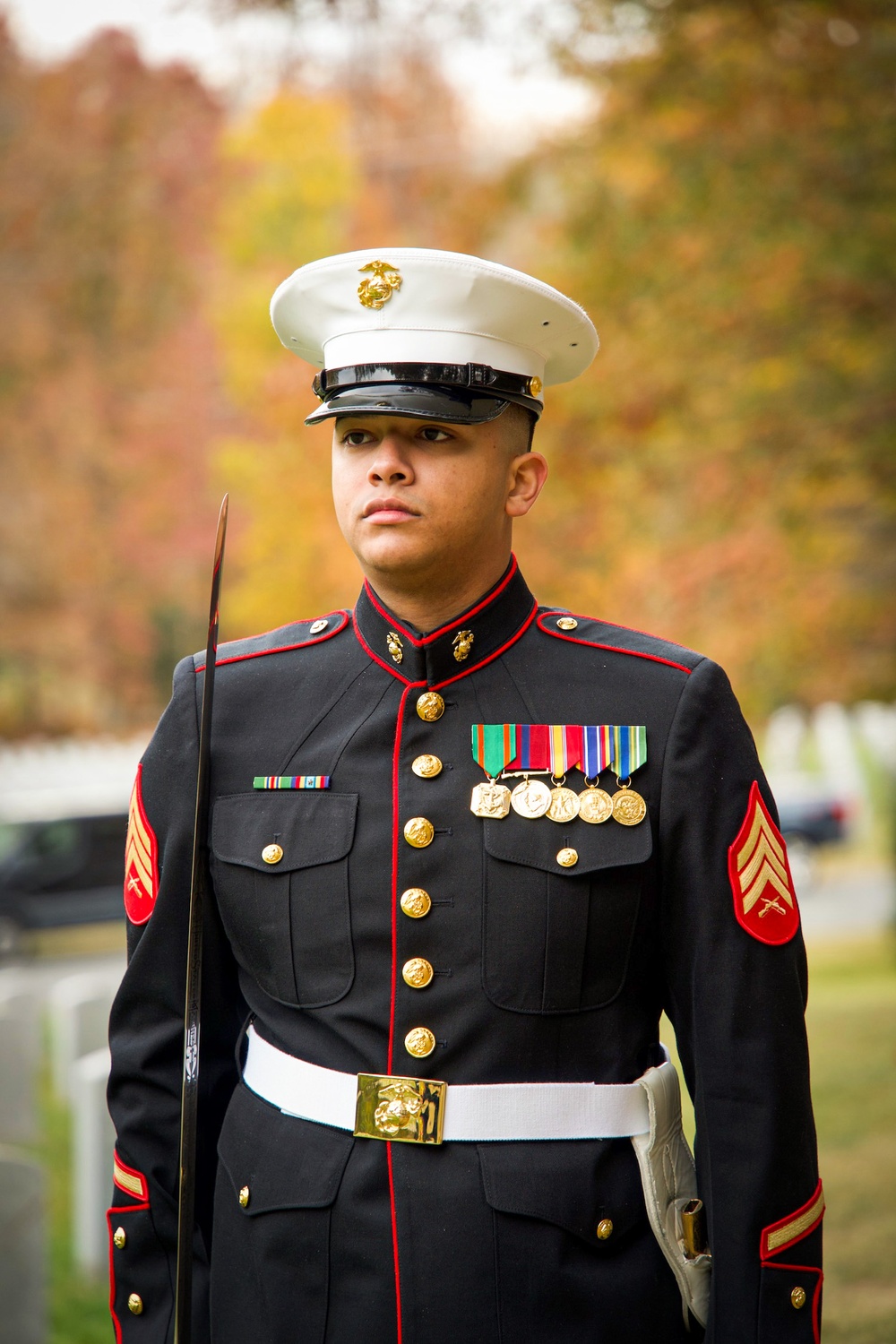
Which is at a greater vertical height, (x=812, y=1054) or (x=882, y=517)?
(x=882, y=517)

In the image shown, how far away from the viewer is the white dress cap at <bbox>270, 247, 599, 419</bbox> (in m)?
1.79

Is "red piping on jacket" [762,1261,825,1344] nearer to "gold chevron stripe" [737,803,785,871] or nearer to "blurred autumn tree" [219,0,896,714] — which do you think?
"gold chevron stripe" [737,803,785,871]

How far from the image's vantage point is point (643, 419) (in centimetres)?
662

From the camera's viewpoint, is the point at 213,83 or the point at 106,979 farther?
the point at 213,83

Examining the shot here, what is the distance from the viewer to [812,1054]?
591 centimetres

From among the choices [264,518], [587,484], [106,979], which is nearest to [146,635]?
[264,518]

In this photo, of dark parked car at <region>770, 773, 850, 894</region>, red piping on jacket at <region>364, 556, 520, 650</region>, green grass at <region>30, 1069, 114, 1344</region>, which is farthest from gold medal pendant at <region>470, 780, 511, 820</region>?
dark parked car at <region>770, 773, 850, 894</region>

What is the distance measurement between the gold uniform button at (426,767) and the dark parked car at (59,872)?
9.46m

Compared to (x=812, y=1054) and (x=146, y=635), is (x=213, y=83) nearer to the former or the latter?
(x=146, y=635)

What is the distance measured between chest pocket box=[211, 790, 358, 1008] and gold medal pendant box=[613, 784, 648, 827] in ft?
1.17

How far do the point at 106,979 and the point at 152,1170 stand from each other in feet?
12.2

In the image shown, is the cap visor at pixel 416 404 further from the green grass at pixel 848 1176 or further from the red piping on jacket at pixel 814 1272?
the green grass at pixel 848 1176

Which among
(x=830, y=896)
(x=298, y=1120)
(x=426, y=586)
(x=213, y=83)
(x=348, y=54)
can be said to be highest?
(x=213, y=83)

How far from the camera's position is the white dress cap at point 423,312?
5.87 feet
